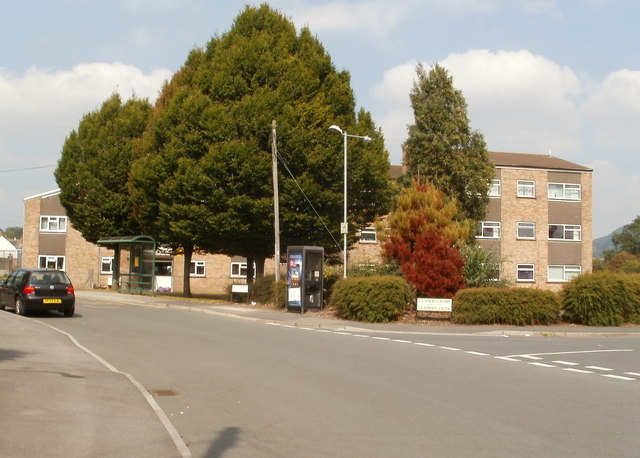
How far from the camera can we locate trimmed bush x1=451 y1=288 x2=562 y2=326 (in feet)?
79.0

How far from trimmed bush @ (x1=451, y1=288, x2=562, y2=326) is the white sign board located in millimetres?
260

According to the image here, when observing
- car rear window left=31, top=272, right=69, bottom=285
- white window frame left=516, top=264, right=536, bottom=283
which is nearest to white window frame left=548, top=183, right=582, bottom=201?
white window frame left=516, top=264, right=536, bottom=283

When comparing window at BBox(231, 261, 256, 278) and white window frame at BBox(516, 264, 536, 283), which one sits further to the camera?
window at BBox(231, 261, 256, 278)

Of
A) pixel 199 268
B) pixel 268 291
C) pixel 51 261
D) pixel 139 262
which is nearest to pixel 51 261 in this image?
pixel 51 261

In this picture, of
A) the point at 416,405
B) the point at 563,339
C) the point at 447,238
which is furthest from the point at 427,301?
the point at 416,405

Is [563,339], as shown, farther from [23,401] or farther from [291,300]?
Answer: [23,401]

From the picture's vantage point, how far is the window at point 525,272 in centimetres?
5243

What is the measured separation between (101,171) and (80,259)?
1530 centimetres

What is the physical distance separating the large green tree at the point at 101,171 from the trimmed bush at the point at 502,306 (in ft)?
91.9

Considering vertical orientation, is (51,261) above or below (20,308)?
above

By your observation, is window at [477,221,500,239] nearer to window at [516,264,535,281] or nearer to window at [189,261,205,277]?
window at [516,264,535,281]

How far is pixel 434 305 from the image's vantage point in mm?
24453

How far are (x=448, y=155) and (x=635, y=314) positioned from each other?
58.5ft

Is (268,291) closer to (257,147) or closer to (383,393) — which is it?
(257,147)
